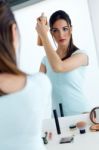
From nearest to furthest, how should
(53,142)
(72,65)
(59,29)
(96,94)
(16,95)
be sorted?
(16,95)
(53,142)
(72,65)
(59,29)
(96,94)

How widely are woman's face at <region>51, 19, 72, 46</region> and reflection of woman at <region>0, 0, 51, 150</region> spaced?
738 millimetres

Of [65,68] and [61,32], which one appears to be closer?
[65,68]

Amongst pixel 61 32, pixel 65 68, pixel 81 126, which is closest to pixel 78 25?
pixel 61 32

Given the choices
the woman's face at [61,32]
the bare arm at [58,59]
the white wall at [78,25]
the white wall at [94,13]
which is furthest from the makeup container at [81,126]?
the white wall at [94,13]

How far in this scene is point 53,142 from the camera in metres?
1.18

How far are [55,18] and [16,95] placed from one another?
2.77 feet

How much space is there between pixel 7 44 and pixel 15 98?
0.35ft

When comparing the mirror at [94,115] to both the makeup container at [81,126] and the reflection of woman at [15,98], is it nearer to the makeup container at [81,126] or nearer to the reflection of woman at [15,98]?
the makeup container at [81,126]

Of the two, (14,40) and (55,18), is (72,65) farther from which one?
(14,40)

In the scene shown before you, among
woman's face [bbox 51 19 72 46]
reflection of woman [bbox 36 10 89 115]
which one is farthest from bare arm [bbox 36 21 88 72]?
woman's face [bbox 51 19 72 46]

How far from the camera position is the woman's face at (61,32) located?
1405mm

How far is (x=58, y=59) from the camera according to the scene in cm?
124

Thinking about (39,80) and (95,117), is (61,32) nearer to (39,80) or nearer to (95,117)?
(95,117)

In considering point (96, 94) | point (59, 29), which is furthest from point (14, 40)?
point (96, 94)
